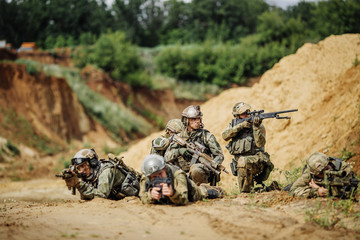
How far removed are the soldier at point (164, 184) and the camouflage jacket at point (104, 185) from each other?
934 millimetres

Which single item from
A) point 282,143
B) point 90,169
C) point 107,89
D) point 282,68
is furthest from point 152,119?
point 90,169

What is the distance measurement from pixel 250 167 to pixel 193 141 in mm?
1305

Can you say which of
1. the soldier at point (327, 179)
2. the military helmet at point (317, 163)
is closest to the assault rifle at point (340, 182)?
the soldier at point (327, 179)

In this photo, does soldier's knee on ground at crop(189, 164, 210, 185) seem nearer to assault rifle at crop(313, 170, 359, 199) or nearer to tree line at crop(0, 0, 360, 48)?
assault rifle at crop(313, 170, 359, 199)

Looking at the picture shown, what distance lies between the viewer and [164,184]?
22.6 ft

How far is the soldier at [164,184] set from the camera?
684 centimetres

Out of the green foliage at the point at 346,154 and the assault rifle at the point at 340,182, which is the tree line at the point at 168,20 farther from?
the assault rifle at the point at 340,182

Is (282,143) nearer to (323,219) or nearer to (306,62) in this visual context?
Answer: (306,62)

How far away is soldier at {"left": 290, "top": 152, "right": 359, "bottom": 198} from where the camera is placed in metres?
7.02

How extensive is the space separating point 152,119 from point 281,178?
18567 millimetres

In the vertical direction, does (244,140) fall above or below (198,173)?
above

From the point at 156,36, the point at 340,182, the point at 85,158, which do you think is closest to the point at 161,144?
the point at 85,158

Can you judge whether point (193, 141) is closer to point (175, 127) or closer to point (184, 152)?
point (184, 152)

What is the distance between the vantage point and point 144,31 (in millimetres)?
42688
